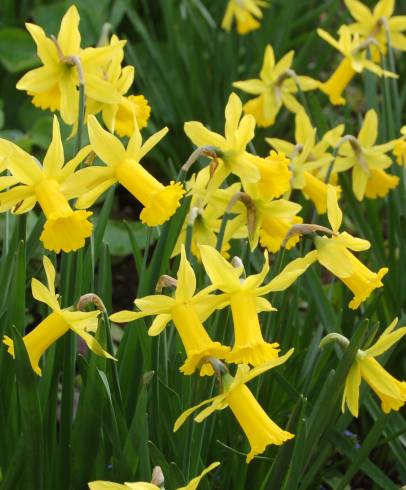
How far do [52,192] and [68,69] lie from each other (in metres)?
0.44

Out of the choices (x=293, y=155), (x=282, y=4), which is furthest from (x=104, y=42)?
(x=282, y=4)

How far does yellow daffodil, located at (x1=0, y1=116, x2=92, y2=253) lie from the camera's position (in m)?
1.72

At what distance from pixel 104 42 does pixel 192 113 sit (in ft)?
4.47

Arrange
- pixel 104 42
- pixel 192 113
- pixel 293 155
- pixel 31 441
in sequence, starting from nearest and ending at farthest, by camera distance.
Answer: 1. pixel 31 441
2. pixel 293 155
3. pixel 104 42
4. pixel 192 113

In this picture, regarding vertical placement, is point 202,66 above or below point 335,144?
above

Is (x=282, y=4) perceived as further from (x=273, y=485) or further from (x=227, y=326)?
(x=273, y=485)

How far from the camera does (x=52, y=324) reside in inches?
67.1

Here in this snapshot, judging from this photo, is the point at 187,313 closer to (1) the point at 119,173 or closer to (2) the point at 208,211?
(1) the point at 119,173

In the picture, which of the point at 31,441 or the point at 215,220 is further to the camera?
the point at 215,220

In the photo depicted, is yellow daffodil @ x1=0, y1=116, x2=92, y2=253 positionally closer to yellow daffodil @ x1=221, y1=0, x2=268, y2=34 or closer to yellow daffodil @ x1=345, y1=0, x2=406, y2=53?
yellow daffodil @ x1=345, y1=0, x2=406, y2=53

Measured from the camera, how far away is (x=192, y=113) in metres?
4.16

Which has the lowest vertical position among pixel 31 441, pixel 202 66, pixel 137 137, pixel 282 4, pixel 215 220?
pixel 31 441

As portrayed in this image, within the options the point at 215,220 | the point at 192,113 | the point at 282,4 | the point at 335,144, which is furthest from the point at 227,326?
the point at 282,4

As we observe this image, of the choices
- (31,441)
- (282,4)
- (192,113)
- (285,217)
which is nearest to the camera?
(31,441)
